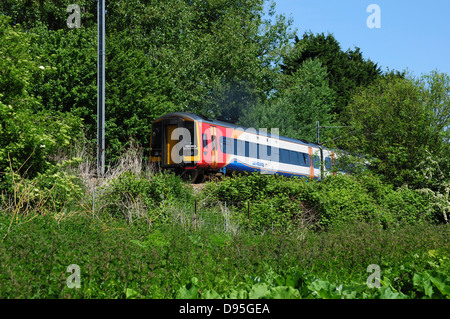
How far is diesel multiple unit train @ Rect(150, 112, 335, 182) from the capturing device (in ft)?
59.6

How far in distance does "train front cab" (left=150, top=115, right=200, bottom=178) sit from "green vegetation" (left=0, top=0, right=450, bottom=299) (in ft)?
4.88

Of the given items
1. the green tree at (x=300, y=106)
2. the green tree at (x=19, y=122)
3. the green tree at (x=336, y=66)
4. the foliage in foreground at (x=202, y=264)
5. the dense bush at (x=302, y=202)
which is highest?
the green tree at (x=336, y=66)

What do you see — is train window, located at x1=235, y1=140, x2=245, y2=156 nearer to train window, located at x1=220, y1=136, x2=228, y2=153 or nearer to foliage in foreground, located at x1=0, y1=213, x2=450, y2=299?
train window, located at x1=220, y1=136, x2=228, y2=153

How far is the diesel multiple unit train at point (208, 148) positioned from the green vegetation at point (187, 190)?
183cm

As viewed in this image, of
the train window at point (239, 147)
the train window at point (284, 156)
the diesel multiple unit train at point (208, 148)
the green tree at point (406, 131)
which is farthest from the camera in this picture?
the train window at point (284, 156)

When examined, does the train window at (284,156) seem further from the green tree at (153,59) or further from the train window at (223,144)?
the green tree at (153,59)

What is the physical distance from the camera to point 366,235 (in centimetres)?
911

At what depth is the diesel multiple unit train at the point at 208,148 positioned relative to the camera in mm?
18172

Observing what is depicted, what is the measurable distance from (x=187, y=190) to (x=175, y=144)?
595 centimetres

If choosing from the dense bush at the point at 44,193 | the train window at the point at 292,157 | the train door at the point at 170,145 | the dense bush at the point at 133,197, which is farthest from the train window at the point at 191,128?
the dense bush at the point at 44,193

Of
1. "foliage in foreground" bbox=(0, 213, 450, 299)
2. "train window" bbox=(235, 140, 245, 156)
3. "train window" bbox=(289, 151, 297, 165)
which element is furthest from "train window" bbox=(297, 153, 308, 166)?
"foliage in foreground" bbox=(0, 213, 450, 299)

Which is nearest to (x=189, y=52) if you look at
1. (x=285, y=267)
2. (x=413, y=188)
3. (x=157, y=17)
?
(x=157, y=17)

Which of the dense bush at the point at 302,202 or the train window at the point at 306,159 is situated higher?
the train window at the point at 306,159
